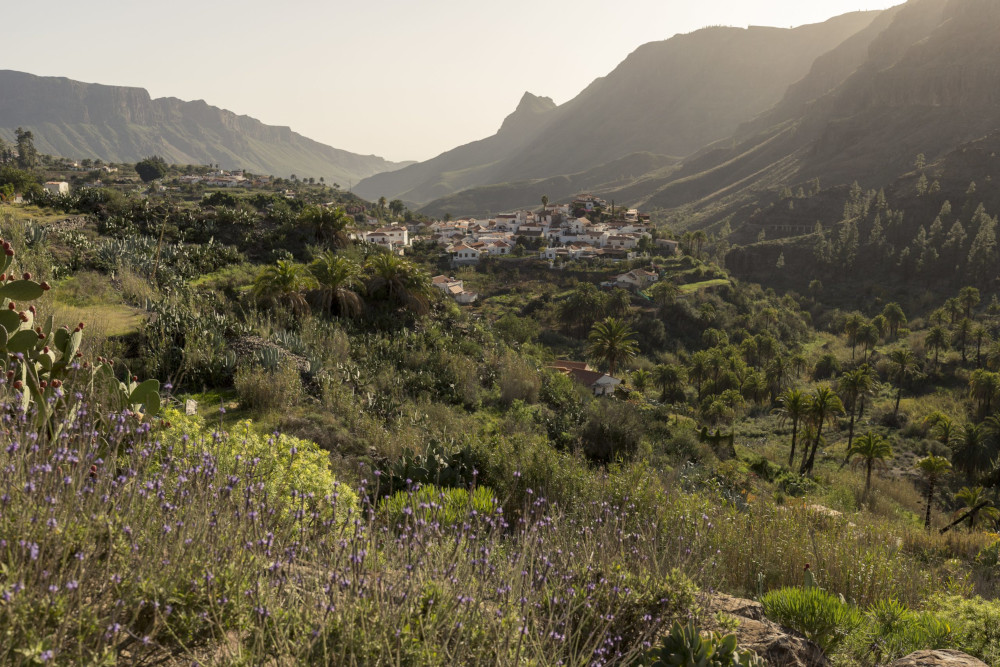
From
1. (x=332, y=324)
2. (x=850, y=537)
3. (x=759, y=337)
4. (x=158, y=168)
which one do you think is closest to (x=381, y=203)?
(x=158, y=168)

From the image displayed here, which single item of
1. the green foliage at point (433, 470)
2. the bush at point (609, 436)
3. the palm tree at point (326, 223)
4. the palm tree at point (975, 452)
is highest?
the palm tree at point (326, 223)

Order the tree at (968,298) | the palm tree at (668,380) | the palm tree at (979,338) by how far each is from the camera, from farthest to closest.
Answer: the tree at (968,298) < the palm tree at (979,338) < the palm tree at (668,380)

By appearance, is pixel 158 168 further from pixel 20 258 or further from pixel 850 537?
pixel 850 537

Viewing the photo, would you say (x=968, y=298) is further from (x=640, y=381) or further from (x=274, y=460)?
(x=274, y=460)

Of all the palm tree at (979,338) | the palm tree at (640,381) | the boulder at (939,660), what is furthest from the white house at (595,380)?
the palm tree at (979,338)

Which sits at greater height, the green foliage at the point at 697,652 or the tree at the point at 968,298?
the green foliage at the point at 697,652

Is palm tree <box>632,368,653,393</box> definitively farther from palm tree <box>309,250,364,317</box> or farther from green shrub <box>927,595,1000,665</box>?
green shrub <box>927,595,1000,665</box>

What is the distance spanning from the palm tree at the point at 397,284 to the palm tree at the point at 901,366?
57002mm

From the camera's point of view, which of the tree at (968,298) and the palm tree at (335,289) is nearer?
the palm tree at (335,289)

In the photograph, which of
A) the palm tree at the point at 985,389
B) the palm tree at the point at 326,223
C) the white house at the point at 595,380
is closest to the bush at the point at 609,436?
the palm tree at the point at 326,223

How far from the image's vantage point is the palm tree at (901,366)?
55.7 m

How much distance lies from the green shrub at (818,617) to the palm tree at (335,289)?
41.7ft

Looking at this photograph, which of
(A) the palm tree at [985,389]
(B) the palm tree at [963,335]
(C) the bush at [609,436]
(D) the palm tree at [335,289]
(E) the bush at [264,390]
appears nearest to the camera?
(E) the bush at [264,390]

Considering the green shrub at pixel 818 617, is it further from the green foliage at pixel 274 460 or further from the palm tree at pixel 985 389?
the palm tree at pixel 985 389
